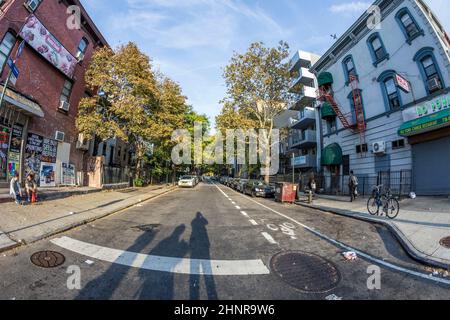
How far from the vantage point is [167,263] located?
4.56m

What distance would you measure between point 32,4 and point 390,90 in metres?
23.5

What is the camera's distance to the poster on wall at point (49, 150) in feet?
51.2

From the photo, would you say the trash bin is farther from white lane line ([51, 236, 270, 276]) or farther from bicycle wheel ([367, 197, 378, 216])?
white lane line ([51, 236, 270, 276])

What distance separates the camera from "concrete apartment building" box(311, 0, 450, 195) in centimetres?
1342

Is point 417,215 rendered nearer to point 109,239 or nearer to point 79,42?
point 109,239

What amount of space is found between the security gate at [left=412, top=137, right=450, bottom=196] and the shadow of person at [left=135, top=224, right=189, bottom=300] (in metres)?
14.8

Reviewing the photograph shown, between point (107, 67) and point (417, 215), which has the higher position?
point (107, 67)

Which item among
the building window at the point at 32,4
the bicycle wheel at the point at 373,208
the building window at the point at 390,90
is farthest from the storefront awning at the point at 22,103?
the building window at the point at 390,90

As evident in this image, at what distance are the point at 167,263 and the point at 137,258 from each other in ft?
2.30

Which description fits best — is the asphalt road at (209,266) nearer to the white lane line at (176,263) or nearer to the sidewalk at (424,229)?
the white lane line at (176,263)

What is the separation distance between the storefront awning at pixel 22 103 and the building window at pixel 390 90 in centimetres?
2240

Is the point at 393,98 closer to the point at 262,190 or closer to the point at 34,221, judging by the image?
the point at 262,190

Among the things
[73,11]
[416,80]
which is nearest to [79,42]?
[73,11]

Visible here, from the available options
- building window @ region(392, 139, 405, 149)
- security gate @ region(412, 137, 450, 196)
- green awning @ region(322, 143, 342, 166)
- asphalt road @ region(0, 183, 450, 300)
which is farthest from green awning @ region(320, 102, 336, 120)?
asphalt road @ region(0, 183, 450, 300)
